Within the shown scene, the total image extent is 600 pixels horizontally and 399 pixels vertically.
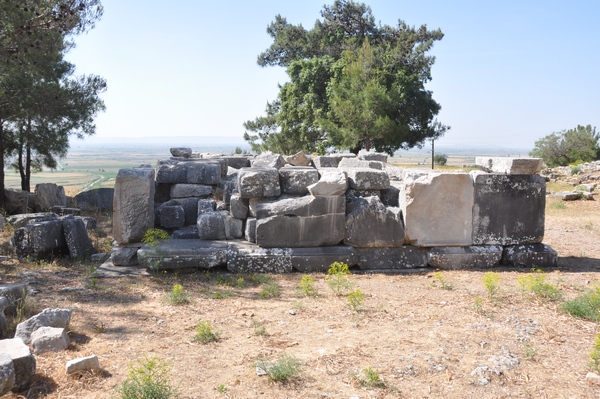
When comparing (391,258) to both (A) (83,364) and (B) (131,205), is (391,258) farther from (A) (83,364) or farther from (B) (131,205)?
(A) (83,364)

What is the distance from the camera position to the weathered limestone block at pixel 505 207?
7336 mm

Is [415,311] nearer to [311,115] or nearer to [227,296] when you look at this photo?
[227,296]

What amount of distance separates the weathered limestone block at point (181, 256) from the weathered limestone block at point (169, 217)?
3.60 feet

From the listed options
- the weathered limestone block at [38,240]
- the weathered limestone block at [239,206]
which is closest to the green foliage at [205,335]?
the weathered limestone block at [239,206]

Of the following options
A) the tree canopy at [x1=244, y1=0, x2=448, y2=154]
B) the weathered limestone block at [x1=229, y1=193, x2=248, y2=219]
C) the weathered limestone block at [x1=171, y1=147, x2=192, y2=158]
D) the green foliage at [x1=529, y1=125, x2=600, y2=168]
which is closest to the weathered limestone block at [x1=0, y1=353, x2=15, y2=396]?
the weathered limestone block at [x1=229, y1=193, x2=248, y2=219]

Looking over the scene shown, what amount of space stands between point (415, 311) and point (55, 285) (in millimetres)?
4426

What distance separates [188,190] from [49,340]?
473 cm

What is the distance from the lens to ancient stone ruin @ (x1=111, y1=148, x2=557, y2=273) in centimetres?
705

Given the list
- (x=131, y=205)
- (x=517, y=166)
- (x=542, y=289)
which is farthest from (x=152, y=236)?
(x=517, y=166)

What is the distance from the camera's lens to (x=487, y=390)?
11.7ft

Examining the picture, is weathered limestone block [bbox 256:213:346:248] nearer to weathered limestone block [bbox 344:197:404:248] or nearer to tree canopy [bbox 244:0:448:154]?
weathered limestone block [bbox 344:197:404:248]

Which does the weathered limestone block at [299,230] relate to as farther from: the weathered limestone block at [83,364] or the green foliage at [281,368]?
the weathered limestone block at [83,364]

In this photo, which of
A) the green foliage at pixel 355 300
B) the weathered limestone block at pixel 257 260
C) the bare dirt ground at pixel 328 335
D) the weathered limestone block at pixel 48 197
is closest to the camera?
the bare dirt ground at pixel 328 335

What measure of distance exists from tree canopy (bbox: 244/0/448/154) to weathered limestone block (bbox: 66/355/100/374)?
2028 centimetres
